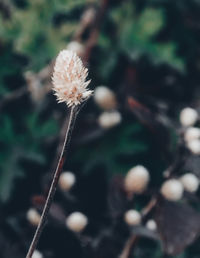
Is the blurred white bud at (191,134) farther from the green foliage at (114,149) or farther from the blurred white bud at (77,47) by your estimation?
the blurred white bud at (77,47)

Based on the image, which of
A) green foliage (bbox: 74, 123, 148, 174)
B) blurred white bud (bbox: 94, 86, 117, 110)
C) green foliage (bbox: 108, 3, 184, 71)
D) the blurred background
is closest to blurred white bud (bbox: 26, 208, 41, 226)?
the blurred background

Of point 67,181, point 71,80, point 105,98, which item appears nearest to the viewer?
point 71,80

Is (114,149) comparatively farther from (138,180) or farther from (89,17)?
(89,17)

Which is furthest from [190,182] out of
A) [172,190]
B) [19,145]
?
[19,145]

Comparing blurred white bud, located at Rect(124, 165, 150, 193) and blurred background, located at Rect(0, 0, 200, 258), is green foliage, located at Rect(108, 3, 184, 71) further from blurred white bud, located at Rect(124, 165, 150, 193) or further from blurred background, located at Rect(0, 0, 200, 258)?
blurred white bud, located at Rect(124, 165, 150, 193)

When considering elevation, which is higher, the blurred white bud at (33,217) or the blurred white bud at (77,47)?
the blurred white bud at (77,47)

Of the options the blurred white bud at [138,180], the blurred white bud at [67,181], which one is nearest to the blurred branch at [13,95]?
the blurred white bud at [67,181]
